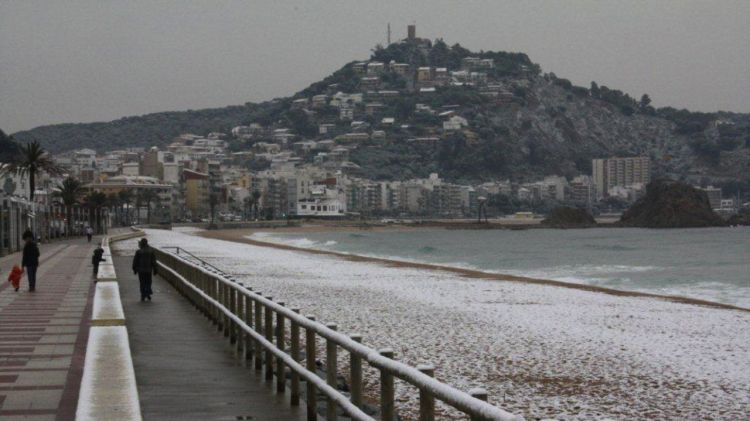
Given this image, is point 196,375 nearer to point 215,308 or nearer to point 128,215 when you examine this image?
point 215,308

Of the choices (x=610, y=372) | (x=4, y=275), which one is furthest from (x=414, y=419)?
(x=4, y=275)

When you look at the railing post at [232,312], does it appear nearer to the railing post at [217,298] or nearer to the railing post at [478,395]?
the railing post at [217,298]

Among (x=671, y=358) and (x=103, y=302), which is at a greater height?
(x=103, y=302)

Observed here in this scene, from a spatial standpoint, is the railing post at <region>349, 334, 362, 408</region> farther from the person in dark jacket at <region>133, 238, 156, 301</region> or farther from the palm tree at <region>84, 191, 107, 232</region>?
the palm tree at <region>84, 191, 107, 232</region>

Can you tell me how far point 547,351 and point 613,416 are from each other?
5.87m

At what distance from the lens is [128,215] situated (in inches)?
7156

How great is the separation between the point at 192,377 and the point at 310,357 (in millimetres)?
2560

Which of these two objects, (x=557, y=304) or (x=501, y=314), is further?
(x=557, y=304)

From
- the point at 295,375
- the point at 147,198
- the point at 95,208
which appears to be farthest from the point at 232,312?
the point at 147,198

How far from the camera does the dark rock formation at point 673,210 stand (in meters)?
181

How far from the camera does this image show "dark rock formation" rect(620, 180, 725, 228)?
593ft

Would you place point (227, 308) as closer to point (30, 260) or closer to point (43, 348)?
point (43, 348)

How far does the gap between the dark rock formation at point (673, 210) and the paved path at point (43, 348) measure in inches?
6459

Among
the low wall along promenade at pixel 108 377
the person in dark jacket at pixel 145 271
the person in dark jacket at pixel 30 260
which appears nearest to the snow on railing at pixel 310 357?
the low wall along promenade at pixel 108 377
